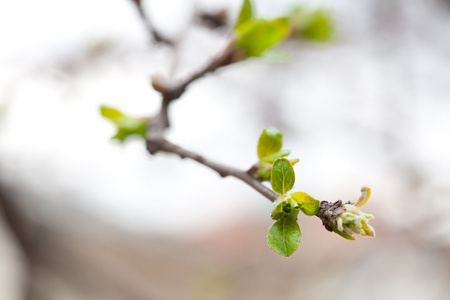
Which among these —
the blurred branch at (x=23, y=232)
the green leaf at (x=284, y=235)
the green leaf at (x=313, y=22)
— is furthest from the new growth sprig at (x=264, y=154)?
the blurred branch at (x=23, y=232)

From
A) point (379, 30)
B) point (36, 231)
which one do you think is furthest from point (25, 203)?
point (379, 30)

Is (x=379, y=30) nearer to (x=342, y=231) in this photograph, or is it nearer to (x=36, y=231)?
(x=36, y=231)

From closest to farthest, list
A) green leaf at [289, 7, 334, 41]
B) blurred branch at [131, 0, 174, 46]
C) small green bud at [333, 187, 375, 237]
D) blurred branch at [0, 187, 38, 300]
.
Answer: small green bud at [333, 187, 375, 237] → blurred branch at [131, 0, 174, 46] → green leaf at [289, 7, 334, 41] → blurred branch at [0, 187, 38, 300]

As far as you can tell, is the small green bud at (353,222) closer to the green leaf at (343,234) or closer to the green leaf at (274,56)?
the green leaf at (343,234)

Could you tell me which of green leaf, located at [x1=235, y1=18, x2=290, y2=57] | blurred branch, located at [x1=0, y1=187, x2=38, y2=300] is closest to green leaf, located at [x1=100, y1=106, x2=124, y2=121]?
green leaf, located at [x1=235, y1=18, x2=290, y2=57]

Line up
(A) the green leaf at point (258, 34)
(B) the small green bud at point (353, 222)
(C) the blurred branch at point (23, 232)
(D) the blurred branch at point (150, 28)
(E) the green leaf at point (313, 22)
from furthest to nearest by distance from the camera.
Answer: (C) the blurred branch at point (23, 232) → (E) the green leaf at point (313, 22) → (D) the blurred branch at point (150, 28) → (A) the green leaf at point (258, 34) → (B) the small green bud at point (353, 222)

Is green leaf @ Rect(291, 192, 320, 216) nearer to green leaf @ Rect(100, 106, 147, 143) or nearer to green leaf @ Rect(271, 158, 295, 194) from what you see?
green leaf @ Rect(271, 158, 295, 194)

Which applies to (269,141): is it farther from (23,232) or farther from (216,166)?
(23,232)

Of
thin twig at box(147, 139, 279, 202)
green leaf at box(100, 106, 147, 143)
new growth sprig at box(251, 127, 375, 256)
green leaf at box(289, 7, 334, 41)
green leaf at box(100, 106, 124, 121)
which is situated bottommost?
new growth sprig at box(251, 127, 375, 256)
